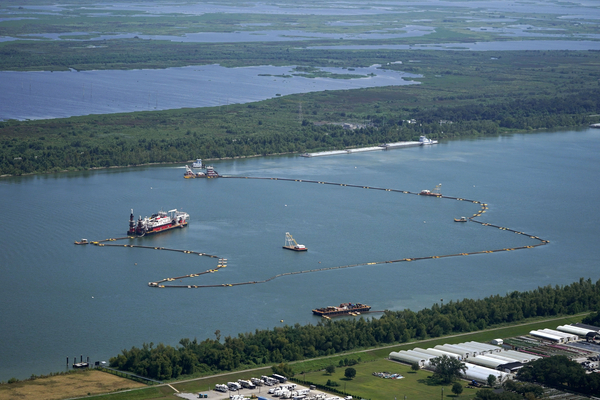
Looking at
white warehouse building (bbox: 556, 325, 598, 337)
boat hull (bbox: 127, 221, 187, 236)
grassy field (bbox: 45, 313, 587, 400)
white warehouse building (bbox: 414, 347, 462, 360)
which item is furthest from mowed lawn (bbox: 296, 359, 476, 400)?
boat hull (bbox: 127, 221, 187, 236)

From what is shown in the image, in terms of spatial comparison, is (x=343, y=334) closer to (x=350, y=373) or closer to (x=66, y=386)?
(x=350, y=373)

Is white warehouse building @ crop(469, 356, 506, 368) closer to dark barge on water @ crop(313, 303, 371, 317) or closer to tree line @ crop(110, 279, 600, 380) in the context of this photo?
tree line @ crop(110, 279, 600, 380)

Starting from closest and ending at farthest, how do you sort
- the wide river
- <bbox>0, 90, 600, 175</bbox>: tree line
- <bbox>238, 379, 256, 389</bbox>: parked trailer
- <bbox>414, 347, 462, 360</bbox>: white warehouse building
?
<bbox>238, 379, 256, 389</bbox>: parked trailer
<bbox>414, 347, 462, 360</bbox>: white warehouse building
the wide river
<bbox>0, 90, 600, 175</bbox>: tree line

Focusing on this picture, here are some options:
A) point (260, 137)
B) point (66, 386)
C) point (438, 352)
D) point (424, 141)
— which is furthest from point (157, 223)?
point (424, 141)

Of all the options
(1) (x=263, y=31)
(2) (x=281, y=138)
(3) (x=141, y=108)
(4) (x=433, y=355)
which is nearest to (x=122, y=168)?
(2) (x=281, y=138)

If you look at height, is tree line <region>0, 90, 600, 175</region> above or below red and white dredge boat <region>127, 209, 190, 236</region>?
above

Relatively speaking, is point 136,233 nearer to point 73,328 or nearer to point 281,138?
point 73,328

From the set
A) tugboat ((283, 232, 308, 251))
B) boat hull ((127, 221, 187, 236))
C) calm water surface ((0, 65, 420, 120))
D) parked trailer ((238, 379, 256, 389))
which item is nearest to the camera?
parked trailer ((238, 379, 256, 389))
